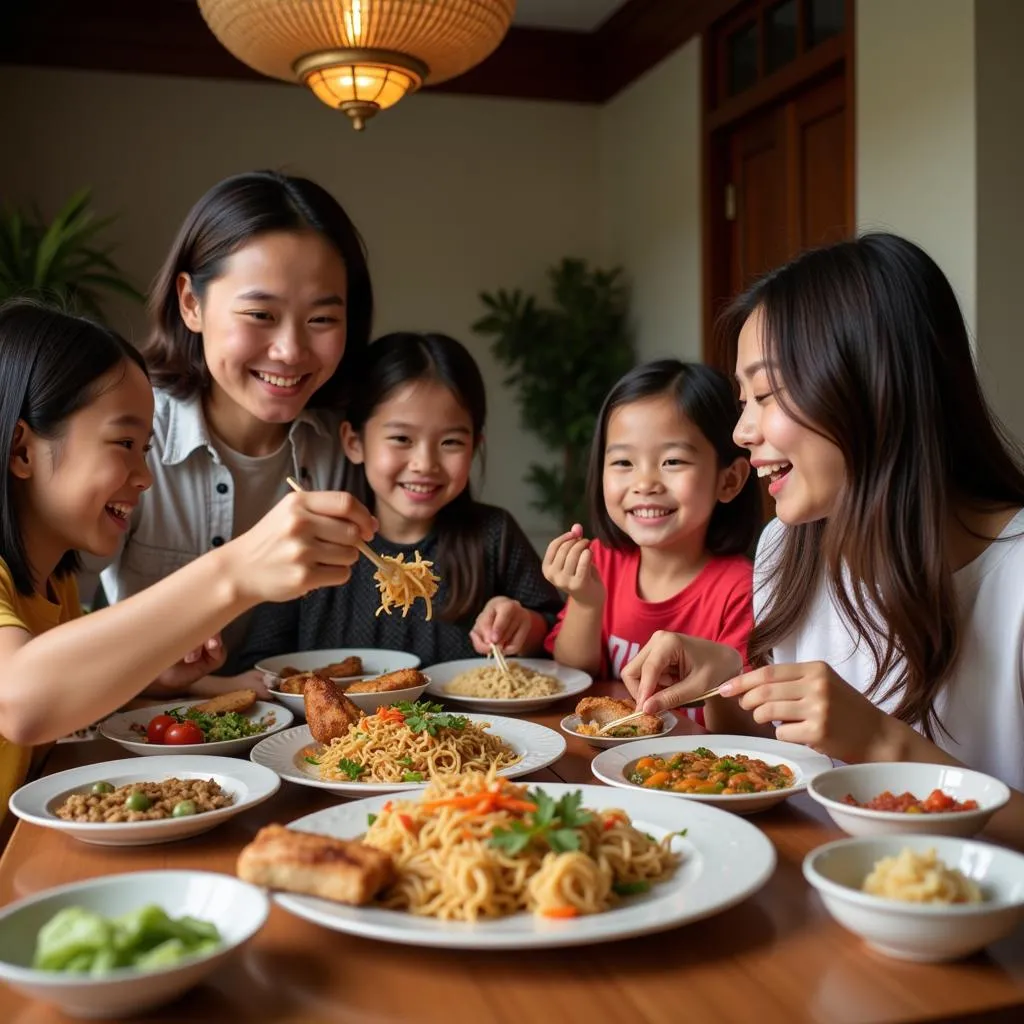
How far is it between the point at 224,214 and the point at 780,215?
351 cm

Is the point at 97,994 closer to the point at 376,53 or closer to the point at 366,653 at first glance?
the point at 366,653

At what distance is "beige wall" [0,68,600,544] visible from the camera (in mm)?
6352

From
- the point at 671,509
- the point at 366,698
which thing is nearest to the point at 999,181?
the point at 671,509

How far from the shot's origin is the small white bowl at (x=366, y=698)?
1.97 meters

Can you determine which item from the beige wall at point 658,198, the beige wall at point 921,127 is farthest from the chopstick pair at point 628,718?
the beige wall at point 658,198

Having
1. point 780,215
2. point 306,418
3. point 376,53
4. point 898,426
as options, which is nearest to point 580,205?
point 780,215

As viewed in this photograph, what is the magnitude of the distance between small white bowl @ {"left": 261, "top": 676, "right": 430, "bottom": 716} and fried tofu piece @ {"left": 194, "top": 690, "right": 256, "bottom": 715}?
2.5 inches

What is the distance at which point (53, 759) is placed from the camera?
72.2 inches

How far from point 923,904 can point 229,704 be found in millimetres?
1339

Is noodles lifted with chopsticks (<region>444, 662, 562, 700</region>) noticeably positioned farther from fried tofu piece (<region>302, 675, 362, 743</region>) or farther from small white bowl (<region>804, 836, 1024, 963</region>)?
small white bowl (<region>804, 836, 1024, 963</region>)

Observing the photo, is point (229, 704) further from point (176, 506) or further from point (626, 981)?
point (626, 981)

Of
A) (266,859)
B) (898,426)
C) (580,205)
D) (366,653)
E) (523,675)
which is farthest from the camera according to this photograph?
(580,205)

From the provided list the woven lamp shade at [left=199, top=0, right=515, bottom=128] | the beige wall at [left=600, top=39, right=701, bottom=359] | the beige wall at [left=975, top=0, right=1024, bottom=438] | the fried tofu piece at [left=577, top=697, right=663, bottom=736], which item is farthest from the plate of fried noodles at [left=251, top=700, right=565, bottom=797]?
→ the beige wall at [left=600, top=39, right=701, bottom=359]

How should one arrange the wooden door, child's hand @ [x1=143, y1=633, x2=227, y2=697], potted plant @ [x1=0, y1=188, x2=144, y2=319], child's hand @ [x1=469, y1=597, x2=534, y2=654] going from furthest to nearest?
1. potted plant @ [x1=0, y1=188, x2=144, y2=319]
2. the wooden door
3. child's hand @ [x1=469, y1=597, x2=534, y2=654]
4. child's hand @ [x1=143, y1=633, x2=227, y2=697]
